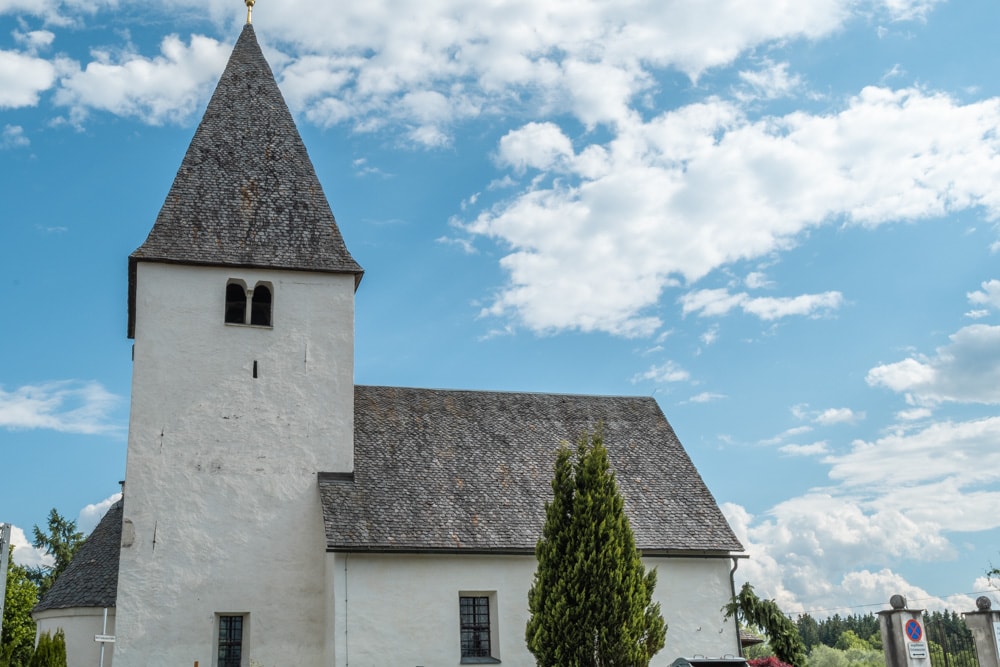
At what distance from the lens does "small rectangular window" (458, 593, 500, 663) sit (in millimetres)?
23078

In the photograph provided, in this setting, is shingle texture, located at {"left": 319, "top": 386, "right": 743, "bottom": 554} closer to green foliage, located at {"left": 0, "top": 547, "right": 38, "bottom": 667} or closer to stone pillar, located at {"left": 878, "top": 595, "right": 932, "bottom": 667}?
stone pillar, located at {"left": 878, "top": 595, "right": 932, "bottom": 667}

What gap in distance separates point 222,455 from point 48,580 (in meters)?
42.7

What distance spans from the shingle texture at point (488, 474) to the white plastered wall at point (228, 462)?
1.40m

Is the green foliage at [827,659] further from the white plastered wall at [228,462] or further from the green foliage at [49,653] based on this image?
the green foliage at [49,653]

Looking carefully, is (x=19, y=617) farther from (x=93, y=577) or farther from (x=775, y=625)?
(x=775, y=625)

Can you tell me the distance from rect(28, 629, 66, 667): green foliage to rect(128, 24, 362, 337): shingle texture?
9.31 meters

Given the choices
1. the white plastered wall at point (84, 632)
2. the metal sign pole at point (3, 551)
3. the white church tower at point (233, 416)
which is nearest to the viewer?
the metal sign pole at point (3, 551)

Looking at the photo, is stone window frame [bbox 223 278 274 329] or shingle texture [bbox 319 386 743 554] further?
stone window frame [bbox 223 278 274 329]

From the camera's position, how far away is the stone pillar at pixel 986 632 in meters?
16.3

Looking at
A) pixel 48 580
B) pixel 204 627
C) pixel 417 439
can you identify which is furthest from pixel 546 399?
pixel 48 580

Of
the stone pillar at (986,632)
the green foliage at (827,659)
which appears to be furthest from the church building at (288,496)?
the green foliage at (827,659)

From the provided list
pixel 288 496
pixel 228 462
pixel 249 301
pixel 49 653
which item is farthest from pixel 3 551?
pixel 249 301

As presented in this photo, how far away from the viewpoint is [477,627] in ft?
76.2

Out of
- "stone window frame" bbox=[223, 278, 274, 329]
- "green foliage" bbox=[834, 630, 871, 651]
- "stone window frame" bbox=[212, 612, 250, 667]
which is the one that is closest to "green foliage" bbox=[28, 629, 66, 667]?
"stone window frame" bbox=[212, 612, 250, 667]
